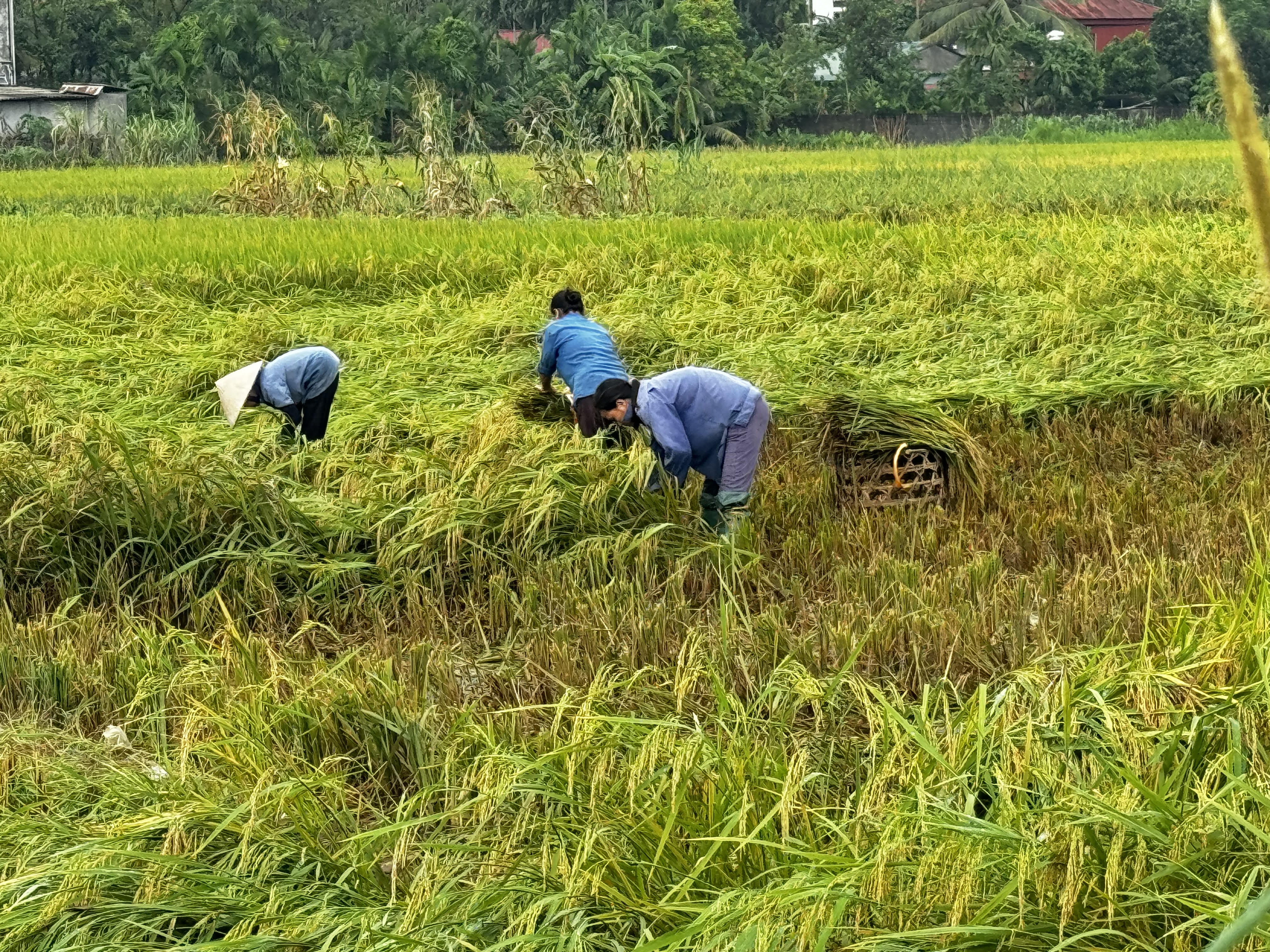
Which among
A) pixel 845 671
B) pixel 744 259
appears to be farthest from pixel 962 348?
A: pixel 845 671

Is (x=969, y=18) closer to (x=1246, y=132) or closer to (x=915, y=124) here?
(x=915, y=124)

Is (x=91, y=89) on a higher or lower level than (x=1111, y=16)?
lower

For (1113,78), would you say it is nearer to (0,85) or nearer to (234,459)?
(0,85)

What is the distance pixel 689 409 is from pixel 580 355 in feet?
2.49

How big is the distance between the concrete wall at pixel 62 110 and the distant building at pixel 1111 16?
33790mm

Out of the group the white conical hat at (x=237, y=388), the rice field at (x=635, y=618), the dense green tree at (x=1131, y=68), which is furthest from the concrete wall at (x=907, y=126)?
the white conical hat at (x=237, y=388)

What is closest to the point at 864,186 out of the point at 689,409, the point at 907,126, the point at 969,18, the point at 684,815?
the point at 689,409

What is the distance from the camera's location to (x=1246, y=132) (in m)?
0.52

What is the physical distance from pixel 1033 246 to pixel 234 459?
7045mm

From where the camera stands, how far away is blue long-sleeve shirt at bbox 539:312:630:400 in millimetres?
5684

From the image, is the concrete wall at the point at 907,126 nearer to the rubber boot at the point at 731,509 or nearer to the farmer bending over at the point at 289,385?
the farmer bending over at the point at 289,385

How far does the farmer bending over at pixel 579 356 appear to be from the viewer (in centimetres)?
567

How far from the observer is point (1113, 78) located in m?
36.6

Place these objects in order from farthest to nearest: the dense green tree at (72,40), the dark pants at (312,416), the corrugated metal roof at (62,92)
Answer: the dense green tree at (72,40) < the corrugated metal roof at (62,92) < the dark pants at (312,416)
